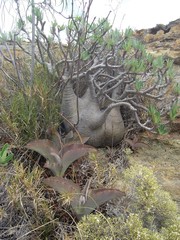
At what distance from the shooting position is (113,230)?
4.75ft

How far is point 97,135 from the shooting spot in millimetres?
2299

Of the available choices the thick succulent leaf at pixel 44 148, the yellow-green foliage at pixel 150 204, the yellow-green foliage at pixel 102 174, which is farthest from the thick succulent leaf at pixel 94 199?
the thick succulent leaf at pixel 44 148

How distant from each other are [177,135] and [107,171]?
97 cm

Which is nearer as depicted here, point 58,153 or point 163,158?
point 58,153

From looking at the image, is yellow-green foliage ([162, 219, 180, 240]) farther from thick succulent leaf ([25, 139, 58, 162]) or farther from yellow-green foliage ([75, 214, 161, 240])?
thick succulent leaf ([25, 139, 58, 162])

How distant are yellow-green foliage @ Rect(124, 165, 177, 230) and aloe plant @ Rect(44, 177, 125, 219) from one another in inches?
5.3

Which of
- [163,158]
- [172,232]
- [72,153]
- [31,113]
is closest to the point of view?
[172,232]

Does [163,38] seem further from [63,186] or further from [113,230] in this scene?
[113,230]

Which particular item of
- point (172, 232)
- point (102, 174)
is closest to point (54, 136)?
point (102, 174)

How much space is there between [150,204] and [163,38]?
3.54 metres

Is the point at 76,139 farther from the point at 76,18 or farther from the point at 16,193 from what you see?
the point at 76,18

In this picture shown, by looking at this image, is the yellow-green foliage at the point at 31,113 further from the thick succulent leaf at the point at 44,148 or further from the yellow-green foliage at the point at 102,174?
the yellow-green foliage at the point at 102,174

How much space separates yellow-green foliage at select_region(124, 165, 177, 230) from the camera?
5.12 feet

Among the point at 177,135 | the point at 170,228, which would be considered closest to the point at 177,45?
the point at 177,135
